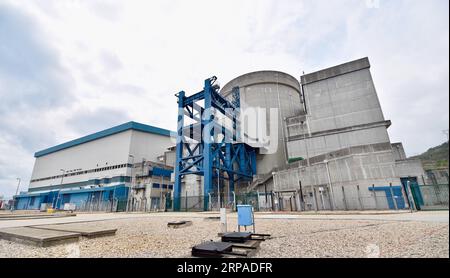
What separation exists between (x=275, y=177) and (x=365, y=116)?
14.7m

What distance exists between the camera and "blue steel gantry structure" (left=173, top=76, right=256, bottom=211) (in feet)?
89.8

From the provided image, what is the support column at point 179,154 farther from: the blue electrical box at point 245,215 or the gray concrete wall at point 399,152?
the gray concrete wall at point 399,152

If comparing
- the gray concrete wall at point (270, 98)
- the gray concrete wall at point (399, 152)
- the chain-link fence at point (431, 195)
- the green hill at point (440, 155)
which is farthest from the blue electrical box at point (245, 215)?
the gray concrete wall at point (399, 152)

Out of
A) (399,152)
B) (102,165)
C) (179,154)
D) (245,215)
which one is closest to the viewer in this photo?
(245,215)

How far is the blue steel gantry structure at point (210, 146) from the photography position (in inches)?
1077

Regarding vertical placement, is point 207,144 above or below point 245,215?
above

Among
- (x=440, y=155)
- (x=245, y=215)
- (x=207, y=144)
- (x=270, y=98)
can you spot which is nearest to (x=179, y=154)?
(x=207, y=144)

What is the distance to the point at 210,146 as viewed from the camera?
89.5 ft

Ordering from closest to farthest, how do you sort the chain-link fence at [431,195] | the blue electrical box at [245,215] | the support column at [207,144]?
1. the blue electrical box at [245,215]
2. the chain-link fence at [431,195]
3. the support column at [207,144]

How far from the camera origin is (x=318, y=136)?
29.2 meters

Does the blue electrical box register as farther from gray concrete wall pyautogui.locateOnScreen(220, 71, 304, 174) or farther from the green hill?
gray concrete wall pyautogui.locateOnScreen(220, 71, 304, 174)

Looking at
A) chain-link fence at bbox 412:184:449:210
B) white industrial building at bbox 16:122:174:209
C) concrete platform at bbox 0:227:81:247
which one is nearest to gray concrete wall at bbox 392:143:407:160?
chain-link fence at bbox 412:184:449:210

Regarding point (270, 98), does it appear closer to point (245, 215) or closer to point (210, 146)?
point (210, 146)
